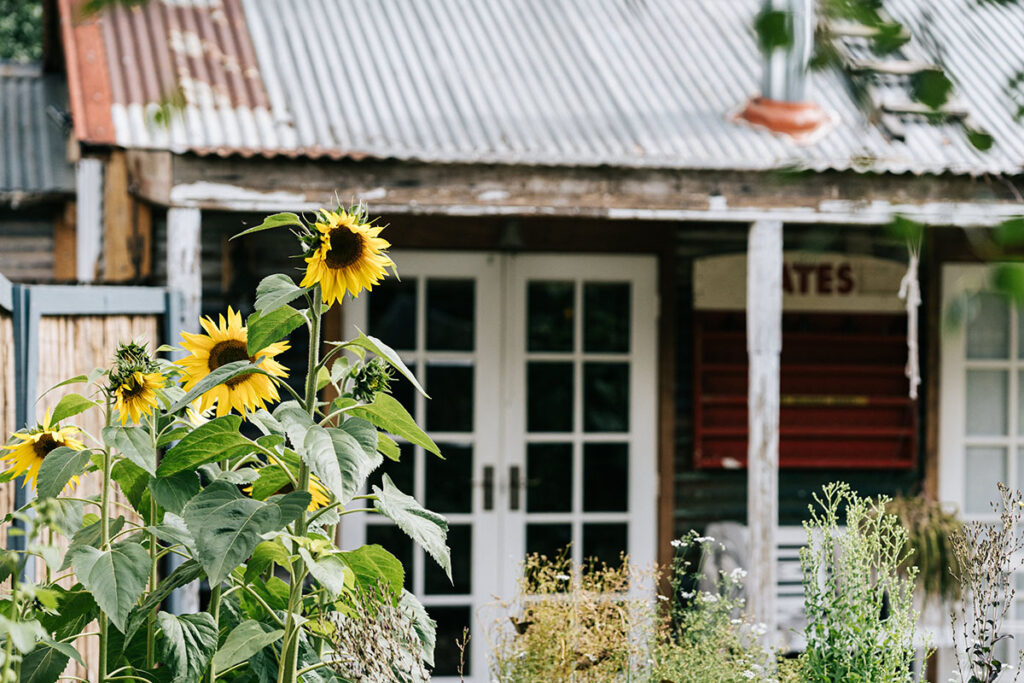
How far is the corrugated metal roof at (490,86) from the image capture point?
4.62 metres

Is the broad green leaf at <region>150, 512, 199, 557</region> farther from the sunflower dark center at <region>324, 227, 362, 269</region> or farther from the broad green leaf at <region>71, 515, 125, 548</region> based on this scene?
the sunflower dark center at <region>324, 227, 362, 269</region>

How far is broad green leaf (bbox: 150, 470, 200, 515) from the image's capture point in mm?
1934

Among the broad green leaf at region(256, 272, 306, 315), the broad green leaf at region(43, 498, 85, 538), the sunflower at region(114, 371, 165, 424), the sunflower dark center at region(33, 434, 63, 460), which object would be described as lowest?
the broad green leaf at region(43, 498, 85, 538)

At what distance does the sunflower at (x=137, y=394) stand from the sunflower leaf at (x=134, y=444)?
0.19ft

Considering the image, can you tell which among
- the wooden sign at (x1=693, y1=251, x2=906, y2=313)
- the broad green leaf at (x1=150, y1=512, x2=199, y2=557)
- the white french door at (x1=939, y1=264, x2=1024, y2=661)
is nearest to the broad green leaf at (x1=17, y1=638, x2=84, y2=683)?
the broad green leaf at (x1=150, y1=512, x2=199, y2=557)

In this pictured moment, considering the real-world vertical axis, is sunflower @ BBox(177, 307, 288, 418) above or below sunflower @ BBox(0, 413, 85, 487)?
above

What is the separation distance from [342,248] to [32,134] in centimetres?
445

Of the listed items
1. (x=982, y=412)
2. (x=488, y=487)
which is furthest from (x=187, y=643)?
(x=982, y=412)

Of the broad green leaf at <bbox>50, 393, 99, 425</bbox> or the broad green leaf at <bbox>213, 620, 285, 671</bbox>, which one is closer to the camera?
the broad green leaf at <bbox>213, 620, 285, 671</bbox>

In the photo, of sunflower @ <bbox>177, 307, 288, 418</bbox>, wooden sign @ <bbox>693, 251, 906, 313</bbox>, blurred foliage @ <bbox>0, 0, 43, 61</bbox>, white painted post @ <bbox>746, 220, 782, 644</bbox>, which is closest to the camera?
sunflower @ <bbox>177, 307, 288, 418</bbox>

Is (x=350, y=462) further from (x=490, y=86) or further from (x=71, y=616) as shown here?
(x=490, y=86)

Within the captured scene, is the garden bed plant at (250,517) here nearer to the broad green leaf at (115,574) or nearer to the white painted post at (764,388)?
the broad green leaf at (115,574)

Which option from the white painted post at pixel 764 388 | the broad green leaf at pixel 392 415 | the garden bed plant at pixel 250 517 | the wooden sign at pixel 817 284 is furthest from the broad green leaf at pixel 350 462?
the wooden sign at pixel 817 284

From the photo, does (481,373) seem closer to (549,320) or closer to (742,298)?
(549,320)
